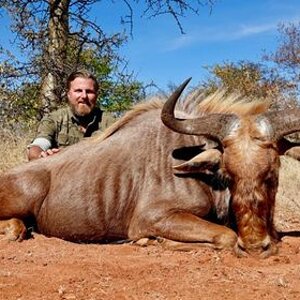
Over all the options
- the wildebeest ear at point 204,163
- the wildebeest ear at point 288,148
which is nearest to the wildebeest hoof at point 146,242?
the wildebeest ear at point 204,163

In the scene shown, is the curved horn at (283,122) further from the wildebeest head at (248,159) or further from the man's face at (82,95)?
the man's face at (82,95)

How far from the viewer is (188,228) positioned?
466 cm

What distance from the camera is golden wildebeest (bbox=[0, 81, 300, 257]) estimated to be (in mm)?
4254

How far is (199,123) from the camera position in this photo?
479cm

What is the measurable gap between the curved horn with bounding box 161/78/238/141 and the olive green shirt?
6.33 ft

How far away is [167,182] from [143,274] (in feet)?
4.79

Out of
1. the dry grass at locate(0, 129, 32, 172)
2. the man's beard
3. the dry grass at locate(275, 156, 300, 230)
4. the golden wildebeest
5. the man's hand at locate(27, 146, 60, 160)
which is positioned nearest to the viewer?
the golden wildebeest

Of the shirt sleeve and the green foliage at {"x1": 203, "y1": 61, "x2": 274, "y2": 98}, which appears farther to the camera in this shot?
the green foliage at {"x1": 203, "y1": 61, "x2": 274, "y2": 98}

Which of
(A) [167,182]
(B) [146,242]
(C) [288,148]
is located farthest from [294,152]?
(B) [146,242]

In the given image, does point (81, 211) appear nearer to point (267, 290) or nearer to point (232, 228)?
point (232, 228)

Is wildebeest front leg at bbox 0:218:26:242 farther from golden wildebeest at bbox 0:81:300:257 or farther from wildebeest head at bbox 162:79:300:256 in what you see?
wildebeest head at bbox 162:79:300:256

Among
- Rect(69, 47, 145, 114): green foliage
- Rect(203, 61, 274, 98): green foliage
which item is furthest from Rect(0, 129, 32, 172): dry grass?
Rect(203, 61, 274, 98): green foliage

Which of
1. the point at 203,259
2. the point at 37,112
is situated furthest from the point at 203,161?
the point at 37,112

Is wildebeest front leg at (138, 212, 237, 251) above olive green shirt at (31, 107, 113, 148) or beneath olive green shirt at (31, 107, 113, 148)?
beneath
